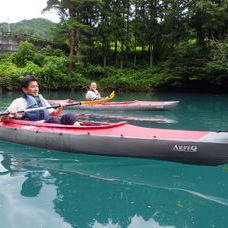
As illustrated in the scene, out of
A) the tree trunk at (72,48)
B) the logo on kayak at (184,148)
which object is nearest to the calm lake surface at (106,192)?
the logo on kayak at (184,148)

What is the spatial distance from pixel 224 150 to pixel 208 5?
14.9 meters

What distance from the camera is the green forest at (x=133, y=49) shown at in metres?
17.6

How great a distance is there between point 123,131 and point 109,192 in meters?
1.25

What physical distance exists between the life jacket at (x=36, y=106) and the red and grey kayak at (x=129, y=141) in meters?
0.16

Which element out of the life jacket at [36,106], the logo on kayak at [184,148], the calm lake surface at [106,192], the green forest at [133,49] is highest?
the green forest at [133,49]

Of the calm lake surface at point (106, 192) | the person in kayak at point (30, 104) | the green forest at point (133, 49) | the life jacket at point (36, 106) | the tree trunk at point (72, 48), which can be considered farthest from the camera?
the tree trunk at point (72, 48)

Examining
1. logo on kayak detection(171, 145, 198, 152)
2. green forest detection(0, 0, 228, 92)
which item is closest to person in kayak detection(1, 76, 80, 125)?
logo on kayak detection(171, 145, 198, 152)

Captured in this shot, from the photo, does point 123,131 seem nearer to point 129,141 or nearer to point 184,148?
point 129,141

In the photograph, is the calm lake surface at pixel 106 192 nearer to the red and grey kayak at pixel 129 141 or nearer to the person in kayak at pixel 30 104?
the red and grey kayak at pixel 129 141

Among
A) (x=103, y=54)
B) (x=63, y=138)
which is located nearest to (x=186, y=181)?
(x=63, y=138)

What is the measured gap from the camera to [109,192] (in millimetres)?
3217

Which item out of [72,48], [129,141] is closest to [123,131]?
[129,141]

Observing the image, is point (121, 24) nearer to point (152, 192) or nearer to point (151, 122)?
point (151, 122)

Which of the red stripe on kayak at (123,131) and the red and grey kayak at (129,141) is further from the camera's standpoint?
the red stripe on kayak at (123,131)
